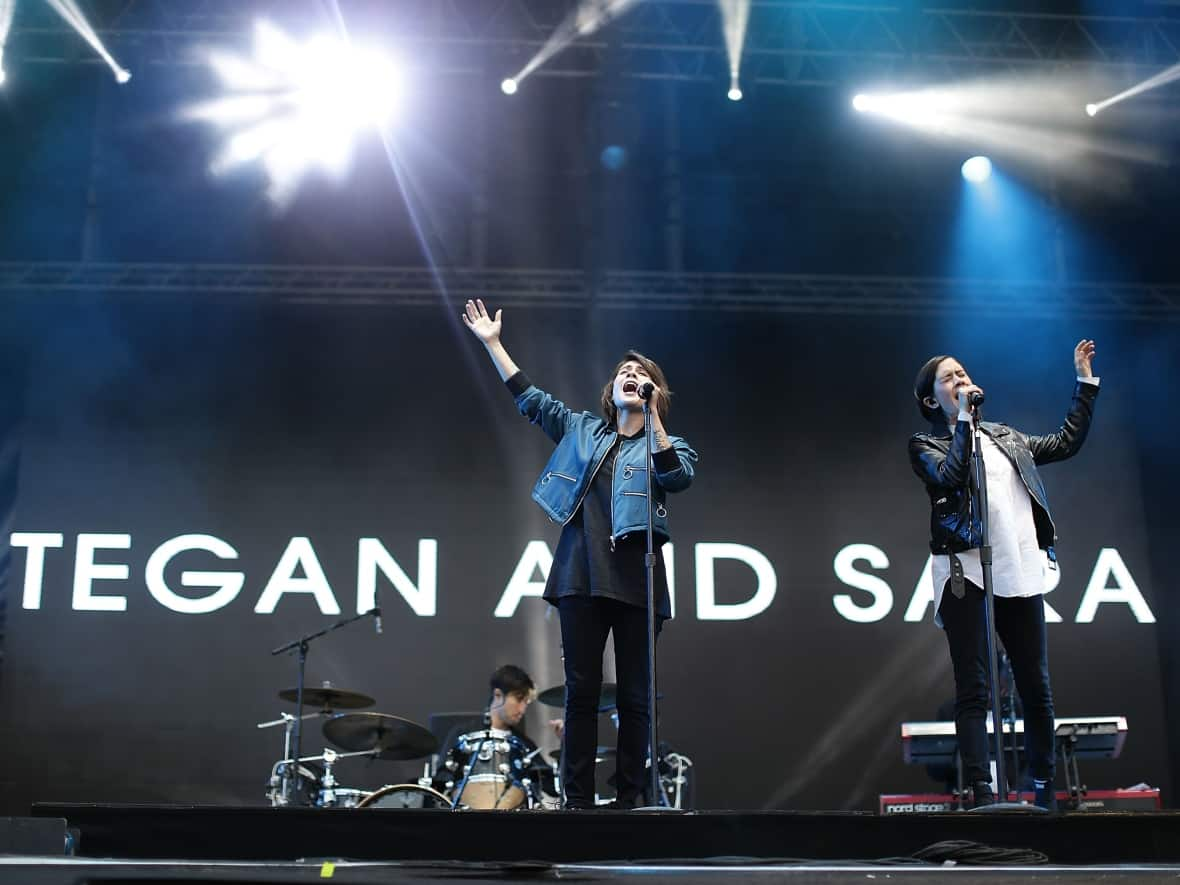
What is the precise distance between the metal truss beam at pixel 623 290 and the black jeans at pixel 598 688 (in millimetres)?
4842

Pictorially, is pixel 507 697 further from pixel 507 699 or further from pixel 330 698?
pixel 330 698

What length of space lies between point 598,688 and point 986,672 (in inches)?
47.3

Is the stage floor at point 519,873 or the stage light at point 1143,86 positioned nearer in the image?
the stage floor at point 519,873

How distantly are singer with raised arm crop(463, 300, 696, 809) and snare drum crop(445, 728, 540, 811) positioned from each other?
213cm

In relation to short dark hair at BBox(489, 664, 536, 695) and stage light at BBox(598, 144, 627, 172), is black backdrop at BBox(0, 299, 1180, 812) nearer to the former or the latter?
stage light at BBox(598, 144, 627, 172)

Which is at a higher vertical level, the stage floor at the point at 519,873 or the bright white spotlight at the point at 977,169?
the bright white spotlight at the point at 977,169

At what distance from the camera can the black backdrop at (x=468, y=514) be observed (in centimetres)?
816

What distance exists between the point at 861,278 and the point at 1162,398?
2.16 meters

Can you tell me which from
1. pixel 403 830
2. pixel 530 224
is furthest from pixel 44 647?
pixel 403 830

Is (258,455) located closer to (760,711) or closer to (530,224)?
(530,224)

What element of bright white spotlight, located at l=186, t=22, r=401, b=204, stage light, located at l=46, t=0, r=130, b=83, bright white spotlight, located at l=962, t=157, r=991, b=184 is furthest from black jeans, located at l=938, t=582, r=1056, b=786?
stage light, located at l=46, t=0, r=130, b=83

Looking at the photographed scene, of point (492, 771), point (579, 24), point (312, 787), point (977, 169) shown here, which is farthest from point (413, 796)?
point (977, 169)

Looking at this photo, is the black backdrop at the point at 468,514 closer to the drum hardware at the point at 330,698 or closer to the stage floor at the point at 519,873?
the drum hardware at the point at 330,698

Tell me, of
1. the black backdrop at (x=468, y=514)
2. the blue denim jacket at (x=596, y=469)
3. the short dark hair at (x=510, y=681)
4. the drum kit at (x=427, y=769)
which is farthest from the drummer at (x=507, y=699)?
the blue denim jacket at (x=596, y=469)
